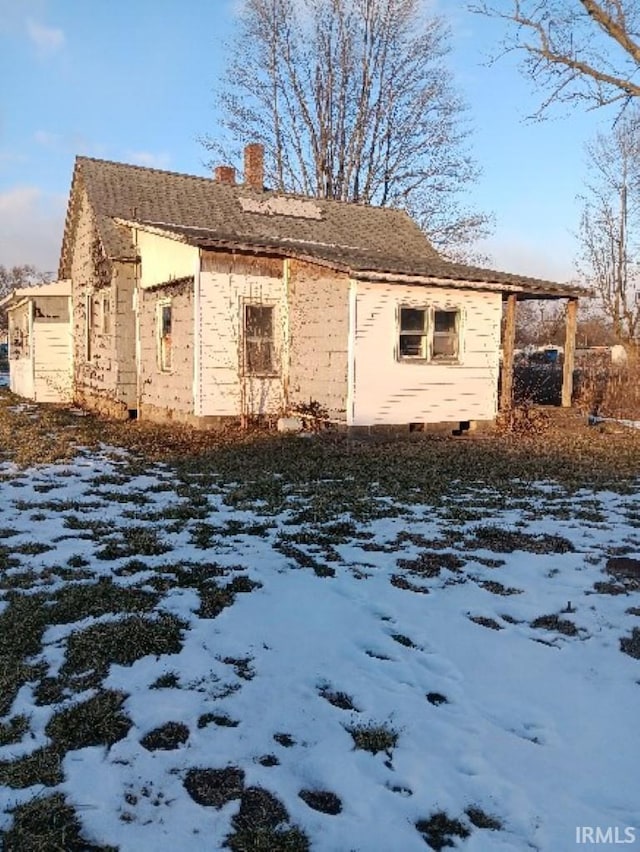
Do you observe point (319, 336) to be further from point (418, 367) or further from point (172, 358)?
point (172, 358)

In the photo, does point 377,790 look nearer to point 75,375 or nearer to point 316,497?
point 316,497

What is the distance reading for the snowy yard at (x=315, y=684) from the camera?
2508 mm

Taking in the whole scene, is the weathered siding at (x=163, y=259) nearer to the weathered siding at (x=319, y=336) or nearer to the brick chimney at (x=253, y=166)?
the weathered siding at (x=319, y=336)

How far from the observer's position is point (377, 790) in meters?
2.66

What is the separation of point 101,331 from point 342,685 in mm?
14675

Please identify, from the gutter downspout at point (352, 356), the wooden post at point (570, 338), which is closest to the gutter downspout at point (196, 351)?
the gutter downspout at point (352, 356)

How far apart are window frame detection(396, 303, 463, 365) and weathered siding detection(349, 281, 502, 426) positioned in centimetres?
6

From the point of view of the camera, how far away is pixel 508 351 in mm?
13625

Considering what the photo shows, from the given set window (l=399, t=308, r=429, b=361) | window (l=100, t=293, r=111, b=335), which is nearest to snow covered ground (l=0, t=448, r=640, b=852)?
window (l=399, t=308, r=429, b=361)

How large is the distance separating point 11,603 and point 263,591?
1.66m

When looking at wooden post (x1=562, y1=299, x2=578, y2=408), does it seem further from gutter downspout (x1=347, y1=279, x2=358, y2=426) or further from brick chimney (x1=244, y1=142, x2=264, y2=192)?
brick chimney (x1=244, y1=142, x2=264, y2=192)

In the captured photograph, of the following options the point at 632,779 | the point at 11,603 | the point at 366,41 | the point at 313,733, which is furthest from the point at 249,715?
the point at 366,41

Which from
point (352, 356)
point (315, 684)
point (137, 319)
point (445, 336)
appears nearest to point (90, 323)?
point (137, 319)

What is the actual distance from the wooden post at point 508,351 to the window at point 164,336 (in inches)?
279
